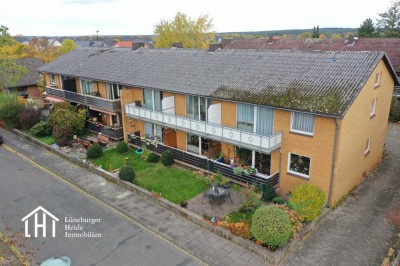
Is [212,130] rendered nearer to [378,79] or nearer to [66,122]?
[378,79]

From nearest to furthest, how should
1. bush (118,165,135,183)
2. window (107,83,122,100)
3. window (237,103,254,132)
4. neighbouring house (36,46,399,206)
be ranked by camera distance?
neighbouring house (36,46,399,206), window (237,103,254,132), bush (118,165,135,183), window (107,83,122,100)

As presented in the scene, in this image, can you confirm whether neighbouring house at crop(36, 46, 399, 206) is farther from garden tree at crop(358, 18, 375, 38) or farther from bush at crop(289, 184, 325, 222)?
garden tree at crop(358, 18, 375, 38)

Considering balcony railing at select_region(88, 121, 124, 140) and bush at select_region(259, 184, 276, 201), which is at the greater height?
balcony railing at select_region(88, 121, 124, 140)

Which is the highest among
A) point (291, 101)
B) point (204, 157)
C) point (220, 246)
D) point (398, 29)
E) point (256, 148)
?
point (398, 29)

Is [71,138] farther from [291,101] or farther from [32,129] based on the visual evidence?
[291,101]

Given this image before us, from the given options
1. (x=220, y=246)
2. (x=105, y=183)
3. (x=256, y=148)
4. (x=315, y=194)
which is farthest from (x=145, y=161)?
(x=315, y=194)

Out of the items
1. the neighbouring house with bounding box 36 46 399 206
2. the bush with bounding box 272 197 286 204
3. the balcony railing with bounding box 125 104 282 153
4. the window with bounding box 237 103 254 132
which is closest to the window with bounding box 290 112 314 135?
the neighbouring house with bounding box 36 46 399 206

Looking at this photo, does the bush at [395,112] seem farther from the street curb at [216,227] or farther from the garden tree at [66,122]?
the garden tree at [66,122]

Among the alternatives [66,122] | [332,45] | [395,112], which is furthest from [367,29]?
[66,122]

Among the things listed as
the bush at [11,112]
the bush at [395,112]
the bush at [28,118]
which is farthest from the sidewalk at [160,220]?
the bush at [395,112]
